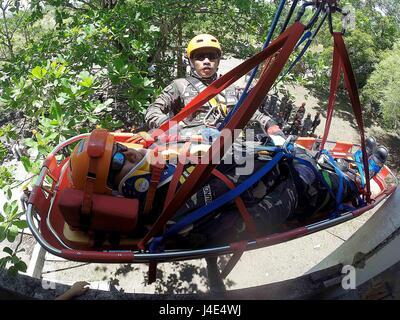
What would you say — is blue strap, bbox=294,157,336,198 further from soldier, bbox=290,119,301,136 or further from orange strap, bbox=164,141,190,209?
soldier, bbox=290,119,301,136

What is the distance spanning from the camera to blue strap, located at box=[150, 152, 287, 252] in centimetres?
178

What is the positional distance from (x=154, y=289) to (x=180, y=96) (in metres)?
2.48

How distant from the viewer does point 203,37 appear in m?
3.20

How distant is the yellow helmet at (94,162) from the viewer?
1.68m

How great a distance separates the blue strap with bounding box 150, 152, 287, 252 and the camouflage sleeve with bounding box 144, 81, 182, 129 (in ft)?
4.40

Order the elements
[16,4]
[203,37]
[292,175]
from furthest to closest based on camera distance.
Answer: [16,4] → [203,37] → [292,175]

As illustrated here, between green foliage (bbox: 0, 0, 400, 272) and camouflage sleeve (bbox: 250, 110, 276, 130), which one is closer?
green foliage (bbox: 0, 0, 400, 272)

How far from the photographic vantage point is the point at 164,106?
3.26m

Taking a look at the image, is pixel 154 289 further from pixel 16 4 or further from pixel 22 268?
pixel 16 4

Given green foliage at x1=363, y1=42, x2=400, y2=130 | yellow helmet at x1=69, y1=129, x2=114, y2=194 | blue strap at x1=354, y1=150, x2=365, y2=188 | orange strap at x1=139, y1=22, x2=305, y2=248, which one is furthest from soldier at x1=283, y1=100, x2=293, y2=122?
yellow helmet at x1=69, y1=129, x2=114, y2=194

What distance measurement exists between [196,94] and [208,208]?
1.78 metres

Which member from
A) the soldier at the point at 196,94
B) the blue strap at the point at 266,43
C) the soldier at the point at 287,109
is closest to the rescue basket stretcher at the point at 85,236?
the blue strap at the point at 266,43

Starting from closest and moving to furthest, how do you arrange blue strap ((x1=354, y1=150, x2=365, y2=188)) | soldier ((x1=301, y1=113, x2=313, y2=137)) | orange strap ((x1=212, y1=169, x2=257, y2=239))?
1. orange strap ((x1=212, y1=169, x2=257, y2=239))
2. blue strap ((x1=354, y1=150, x2=365, y2=188))
3. soldier ((x1=301, y1=113, x2=313, y2=137))
